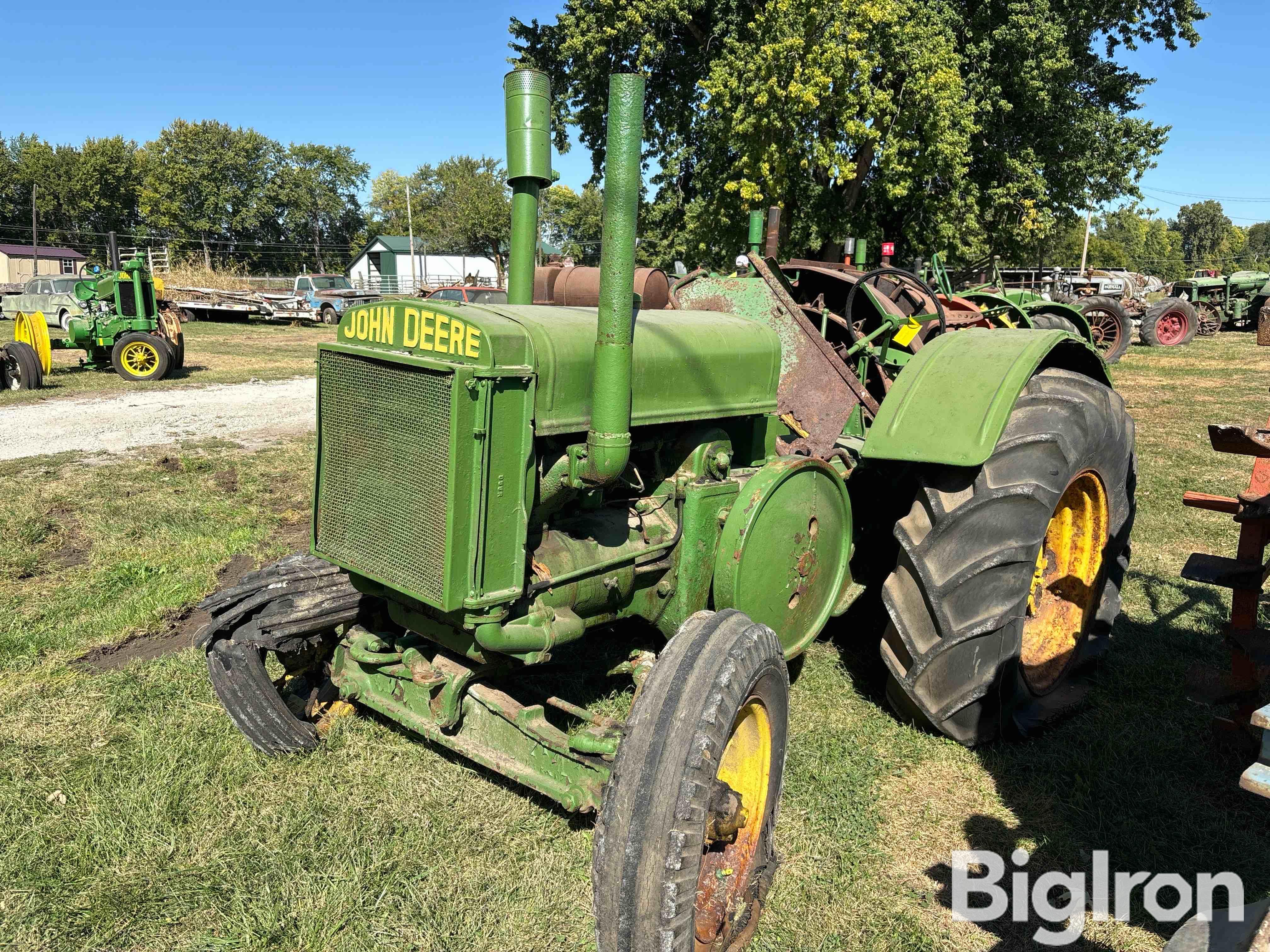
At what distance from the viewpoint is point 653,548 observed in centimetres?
315

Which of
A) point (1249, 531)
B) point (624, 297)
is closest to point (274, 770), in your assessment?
point (624, 297)

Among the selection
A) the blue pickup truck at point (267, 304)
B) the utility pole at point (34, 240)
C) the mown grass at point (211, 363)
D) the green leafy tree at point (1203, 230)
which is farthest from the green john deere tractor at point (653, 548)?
the green leafy tree at point (1203, 230)

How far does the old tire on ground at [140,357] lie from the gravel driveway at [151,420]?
110 centimetres

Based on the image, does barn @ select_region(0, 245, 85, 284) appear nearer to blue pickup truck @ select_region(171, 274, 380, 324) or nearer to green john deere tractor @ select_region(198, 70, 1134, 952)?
blue pickup truck @ select_region(171, 274, 380, 324)

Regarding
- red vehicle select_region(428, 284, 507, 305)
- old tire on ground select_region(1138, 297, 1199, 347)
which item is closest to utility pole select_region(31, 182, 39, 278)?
red vehicle select_region(428, 284, 507, 305)

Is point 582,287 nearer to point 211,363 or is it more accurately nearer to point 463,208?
point 211,363

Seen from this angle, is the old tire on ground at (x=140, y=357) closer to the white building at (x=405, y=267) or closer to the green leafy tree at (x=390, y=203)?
the white building at (x=405, y=267)

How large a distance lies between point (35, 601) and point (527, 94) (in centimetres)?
395

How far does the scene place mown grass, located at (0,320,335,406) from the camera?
41.6ft

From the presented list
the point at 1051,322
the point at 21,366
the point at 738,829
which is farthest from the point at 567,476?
the point at 21,366

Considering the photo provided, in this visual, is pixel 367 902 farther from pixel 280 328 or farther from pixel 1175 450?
pixel 280 328

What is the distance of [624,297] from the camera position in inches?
96.5

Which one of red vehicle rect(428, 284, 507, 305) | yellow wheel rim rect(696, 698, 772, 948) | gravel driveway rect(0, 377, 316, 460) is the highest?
red vehicle rect(428, 284, 507, 305)

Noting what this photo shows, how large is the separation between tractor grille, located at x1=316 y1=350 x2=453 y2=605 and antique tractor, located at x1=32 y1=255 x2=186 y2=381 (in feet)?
42.4
